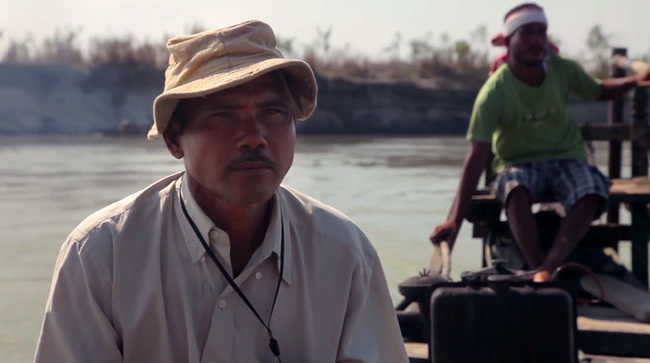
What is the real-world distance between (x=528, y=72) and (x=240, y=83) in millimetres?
3137

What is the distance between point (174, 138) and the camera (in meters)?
2.58

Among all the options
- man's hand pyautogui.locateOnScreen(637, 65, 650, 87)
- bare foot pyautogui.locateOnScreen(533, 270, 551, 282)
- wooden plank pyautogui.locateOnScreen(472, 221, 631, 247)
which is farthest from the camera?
wooden plank pyautogui.locateOnScreen(472, 221, 631, 247)

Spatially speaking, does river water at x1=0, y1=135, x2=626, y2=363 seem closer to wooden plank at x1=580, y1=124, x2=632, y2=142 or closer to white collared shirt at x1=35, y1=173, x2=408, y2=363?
wooden plank at x1=580, y1=124, x2=632, y2=142

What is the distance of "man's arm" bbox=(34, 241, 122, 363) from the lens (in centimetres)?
230

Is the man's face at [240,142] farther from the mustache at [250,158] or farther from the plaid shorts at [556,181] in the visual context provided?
the plaid shorts at [556,181]

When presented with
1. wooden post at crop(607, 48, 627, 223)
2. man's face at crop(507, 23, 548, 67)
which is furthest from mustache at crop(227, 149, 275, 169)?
wooden post at crop(607, 48, 627, 223)

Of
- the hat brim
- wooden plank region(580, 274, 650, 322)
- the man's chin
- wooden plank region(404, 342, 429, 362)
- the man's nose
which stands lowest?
wooden plank region(580, 274, 650, 322)

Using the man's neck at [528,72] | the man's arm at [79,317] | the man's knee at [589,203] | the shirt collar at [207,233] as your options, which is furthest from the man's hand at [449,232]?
the man's arm at [79,317]

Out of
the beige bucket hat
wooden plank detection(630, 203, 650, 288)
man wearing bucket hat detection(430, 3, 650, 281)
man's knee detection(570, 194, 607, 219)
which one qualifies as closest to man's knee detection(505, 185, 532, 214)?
man wearing bucket hat detection(430, 3, 650, 281)

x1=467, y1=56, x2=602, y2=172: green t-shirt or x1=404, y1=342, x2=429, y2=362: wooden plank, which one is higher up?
x1=467, y1=56, x2=602, y2=172: green t-shirt

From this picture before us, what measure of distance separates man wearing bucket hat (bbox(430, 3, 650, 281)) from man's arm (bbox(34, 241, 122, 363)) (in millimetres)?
2803

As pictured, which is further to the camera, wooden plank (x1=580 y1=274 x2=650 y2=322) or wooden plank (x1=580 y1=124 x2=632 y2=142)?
wooden plank (x1=580 y1=124 x2=632 y2=142)

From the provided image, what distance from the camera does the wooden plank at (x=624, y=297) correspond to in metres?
4.24

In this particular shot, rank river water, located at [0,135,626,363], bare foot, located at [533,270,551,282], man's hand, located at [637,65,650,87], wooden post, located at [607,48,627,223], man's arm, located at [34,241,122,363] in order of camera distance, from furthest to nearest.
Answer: river water, located at [0,135,626,363] → wooden post, located at [607,48,627,223] → man's hand, located at [637,65,650,87] → bare foot, located at [533,270,551,282] → man's arm, located at [34,241,122,363]
